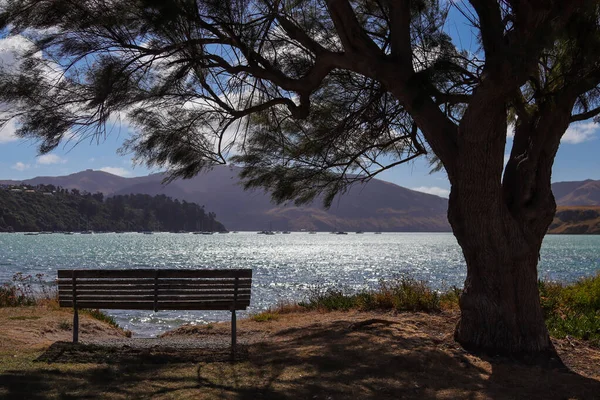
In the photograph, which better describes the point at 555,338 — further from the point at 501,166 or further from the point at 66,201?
the point at 66,201

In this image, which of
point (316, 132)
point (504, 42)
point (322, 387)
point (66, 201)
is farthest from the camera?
point (66, 201)

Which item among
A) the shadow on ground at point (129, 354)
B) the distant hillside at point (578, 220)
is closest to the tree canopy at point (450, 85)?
the shadow on ground at point (129, 354)

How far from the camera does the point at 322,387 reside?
4.59m

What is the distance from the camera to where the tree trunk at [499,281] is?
5.76 metres

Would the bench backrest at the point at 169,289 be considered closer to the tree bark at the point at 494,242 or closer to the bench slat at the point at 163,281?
the bench slat at the point at 163,281

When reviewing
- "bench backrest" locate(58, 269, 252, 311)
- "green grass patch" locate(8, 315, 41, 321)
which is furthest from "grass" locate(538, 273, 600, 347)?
"green grass patch" locate(8, 315, 41, 321)

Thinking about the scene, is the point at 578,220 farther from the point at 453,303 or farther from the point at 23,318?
the point at 23,318

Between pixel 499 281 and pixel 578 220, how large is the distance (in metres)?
164

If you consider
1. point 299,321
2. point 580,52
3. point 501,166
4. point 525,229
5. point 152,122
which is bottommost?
point 299,321

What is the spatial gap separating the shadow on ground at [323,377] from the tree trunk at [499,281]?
1.03ft

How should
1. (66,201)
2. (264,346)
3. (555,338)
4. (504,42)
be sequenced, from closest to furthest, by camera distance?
(504,42) → (264,346) → (555,338) → (66,201)

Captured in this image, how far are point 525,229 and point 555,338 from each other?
1.65 meters

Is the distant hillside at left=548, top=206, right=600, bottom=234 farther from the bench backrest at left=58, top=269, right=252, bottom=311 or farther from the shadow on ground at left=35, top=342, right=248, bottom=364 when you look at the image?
the shadow on ground at left=35, top=342, right=248, bottom=364

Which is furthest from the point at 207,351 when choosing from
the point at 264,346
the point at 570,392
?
the point at 570,392
